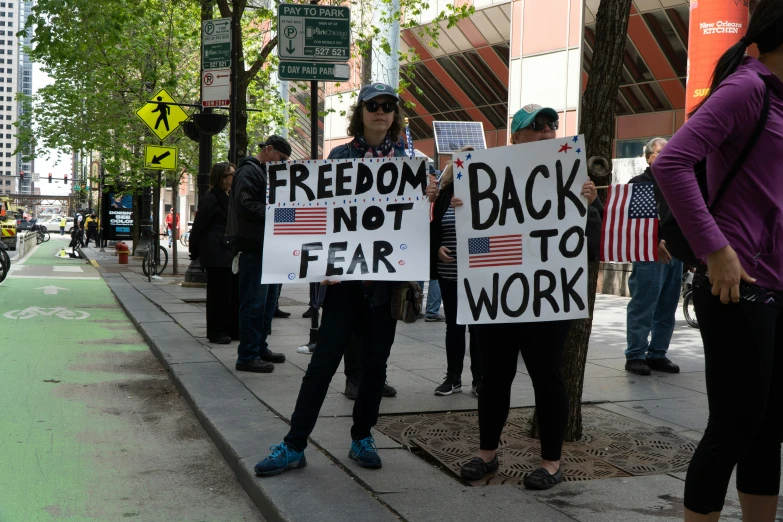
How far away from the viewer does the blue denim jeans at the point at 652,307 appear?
7.70 m

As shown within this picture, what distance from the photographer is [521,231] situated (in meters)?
4.36

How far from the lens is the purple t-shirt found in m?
2.68

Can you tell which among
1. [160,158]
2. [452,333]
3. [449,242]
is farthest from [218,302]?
[160,158]

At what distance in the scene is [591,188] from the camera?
420 centimetres

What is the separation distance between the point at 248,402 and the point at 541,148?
3.01m

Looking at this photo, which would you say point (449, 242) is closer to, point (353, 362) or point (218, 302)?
point (353, 362)

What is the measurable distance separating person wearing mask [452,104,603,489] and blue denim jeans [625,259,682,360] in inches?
138

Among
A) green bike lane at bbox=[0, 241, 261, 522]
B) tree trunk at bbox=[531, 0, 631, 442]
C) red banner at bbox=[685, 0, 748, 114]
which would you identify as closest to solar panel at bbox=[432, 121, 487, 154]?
red banner at bbox=[685, 0, 748, 114]

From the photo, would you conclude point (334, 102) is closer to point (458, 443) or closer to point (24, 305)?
point (24, 305)

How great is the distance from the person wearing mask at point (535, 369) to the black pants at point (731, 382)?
136 centimetres

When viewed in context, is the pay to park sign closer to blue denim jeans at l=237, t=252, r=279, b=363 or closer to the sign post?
blue denim jeans at l=237, t=252, r=279, b=363

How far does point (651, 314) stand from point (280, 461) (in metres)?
4.52

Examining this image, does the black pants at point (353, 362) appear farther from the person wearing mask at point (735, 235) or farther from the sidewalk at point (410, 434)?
the person wearing mask at point (735, 235)

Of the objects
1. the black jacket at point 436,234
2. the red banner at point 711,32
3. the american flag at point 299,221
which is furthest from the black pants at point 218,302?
the red banner at point 711,32
